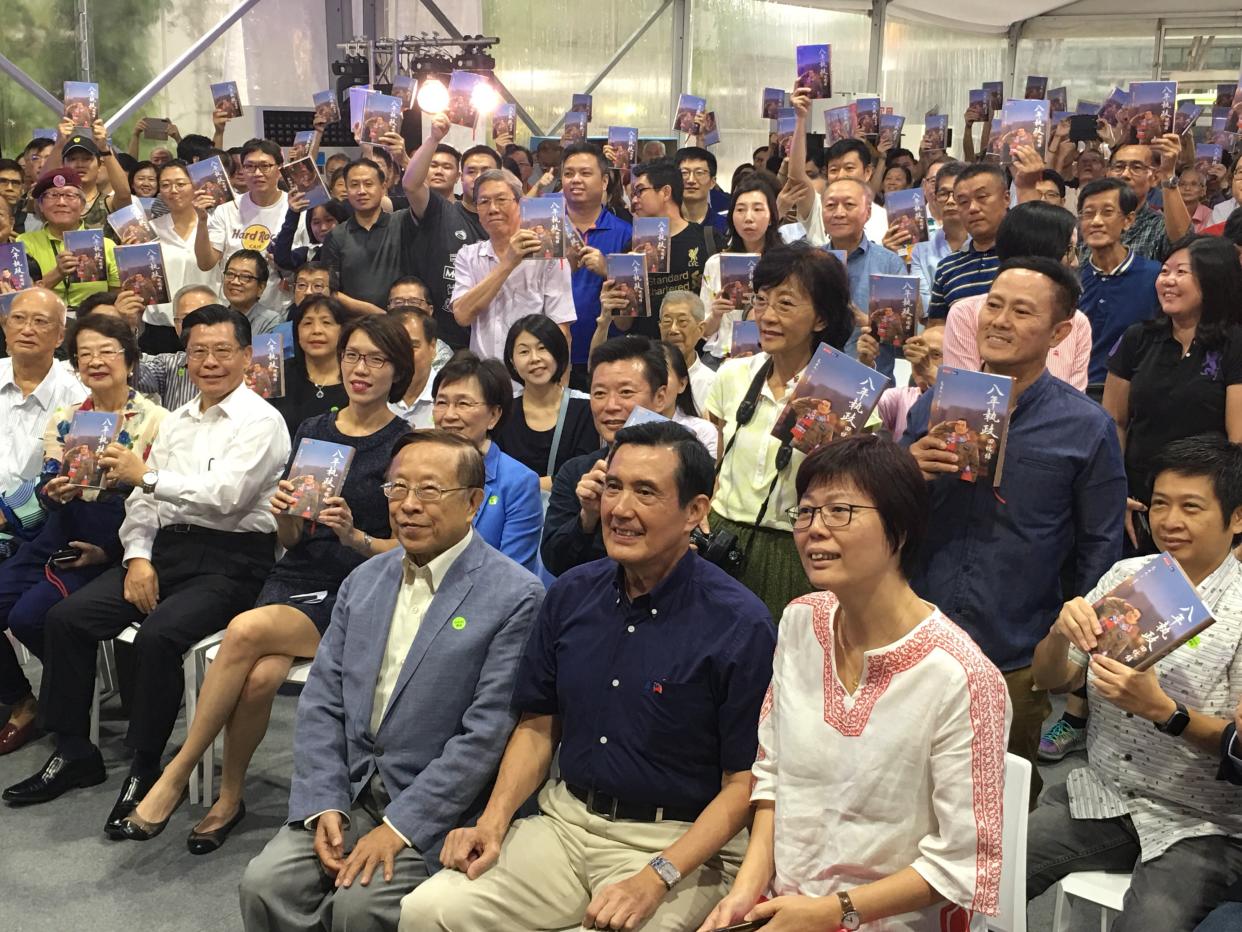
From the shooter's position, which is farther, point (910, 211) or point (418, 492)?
point (910, 211)

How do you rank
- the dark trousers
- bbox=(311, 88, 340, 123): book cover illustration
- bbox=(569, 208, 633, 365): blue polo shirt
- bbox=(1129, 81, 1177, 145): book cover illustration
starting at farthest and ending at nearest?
bbox=(311, 88, 340, 123): book cover illustration < bbox=(1129, 81, 1177, 145): book cover illustration < bbox=(569, 208, 633, 365): blue polo shirt < the dark trousers

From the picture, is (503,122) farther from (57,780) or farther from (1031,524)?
(1031,524)

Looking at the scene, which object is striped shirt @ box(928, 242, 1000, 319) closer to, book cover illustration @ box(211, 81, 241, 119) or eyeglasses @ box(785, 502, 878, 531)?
eyeglasses @ box(785, 502, 878, 531)

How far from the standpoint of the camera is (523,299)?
4566 mm

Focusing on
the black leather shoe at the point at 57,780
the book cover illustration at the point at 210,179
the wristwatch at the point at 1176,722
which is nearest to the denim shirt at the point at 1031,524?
the wristwatch at the point at 1176,722

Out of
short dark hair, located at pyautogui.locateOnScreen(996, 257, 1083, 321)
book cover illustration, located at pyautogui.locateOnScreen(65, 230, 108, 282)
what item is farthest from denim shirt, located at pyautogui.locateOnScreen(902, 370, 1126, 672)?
book cover illustration, located at pyautogui.locateOnScreen(65, 230, 108, 282)

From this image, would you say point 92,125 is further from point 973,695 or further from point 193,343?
point 973,695

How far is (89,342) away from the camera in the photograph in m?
3.80

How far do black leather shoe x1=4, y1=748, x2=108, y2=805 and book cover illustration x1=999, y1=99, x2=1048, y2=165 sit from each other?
355 cm

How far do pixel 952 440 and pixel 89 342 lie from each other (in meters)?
2.73

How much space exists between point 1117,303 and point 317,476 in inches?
112

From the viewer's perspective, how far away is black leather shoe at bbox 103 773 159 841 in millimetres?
3216

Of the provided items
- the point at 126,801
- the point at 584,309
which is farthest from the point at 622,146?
the point at 126,801

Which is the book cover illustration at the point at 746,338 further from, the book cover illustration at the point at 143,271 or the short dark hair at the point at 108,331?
the book cover illustration at the point at 143,271
